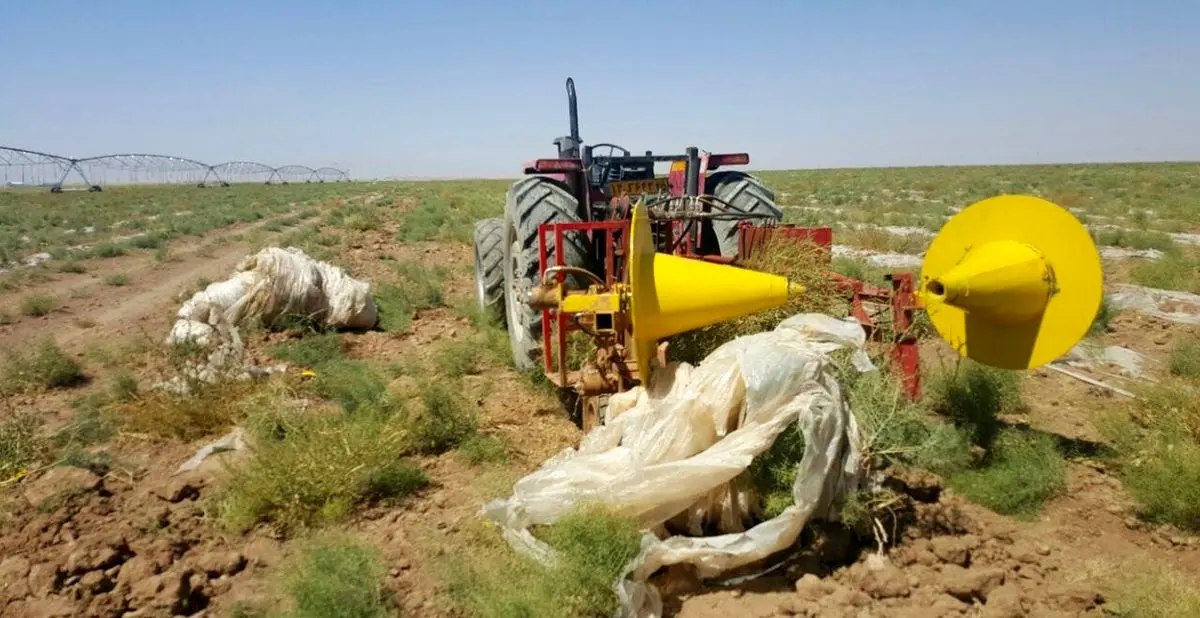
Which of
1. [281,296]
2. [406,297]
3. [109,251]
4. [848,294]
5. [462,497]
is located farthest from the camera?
[109,251]

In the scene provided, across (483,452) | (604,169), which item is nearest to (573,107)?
(604,169)

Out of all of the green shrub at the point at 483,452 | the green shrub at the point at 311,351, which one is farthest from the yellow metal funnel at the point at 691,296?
the green shrub at the point at 311,351

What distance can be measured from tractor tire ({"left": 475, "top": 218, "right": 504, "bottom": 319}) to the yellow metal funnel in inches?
142

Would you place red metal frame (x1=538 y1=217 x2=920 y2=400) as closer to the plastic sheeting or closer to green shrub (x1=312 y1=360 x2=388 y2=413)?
green shrub (x1=312 y1=360 x2=388 y2=413)

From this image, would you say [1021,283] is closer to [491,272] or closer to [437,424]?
[437,424]

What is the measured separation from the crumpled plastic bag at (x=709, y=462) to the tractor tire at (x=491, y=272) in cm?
382

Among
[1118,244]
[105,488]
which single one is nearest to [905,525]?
[105,488]

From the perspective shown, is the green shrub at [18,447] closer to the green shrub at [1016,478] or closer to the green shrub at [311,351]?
the green shrub at [311,351]

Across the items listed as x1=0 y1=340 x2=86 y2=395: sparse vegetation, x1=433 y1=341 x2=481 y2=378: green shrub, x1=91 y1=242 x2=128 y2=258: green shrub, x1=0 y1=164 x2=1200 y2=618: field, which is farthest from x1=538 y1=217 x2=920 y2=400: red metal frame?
x1=91 y1=242 x2=128 y2=258: green shrub

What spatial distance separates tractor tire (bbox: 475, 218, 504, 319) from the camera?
271 inches

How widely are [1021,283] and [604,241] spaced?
9.53ft

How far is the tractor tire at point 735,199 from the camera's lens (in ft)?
16.5

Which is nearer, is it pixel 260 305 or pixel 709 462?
pixel 709 462

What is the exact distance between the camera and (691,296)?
3.40 meters
